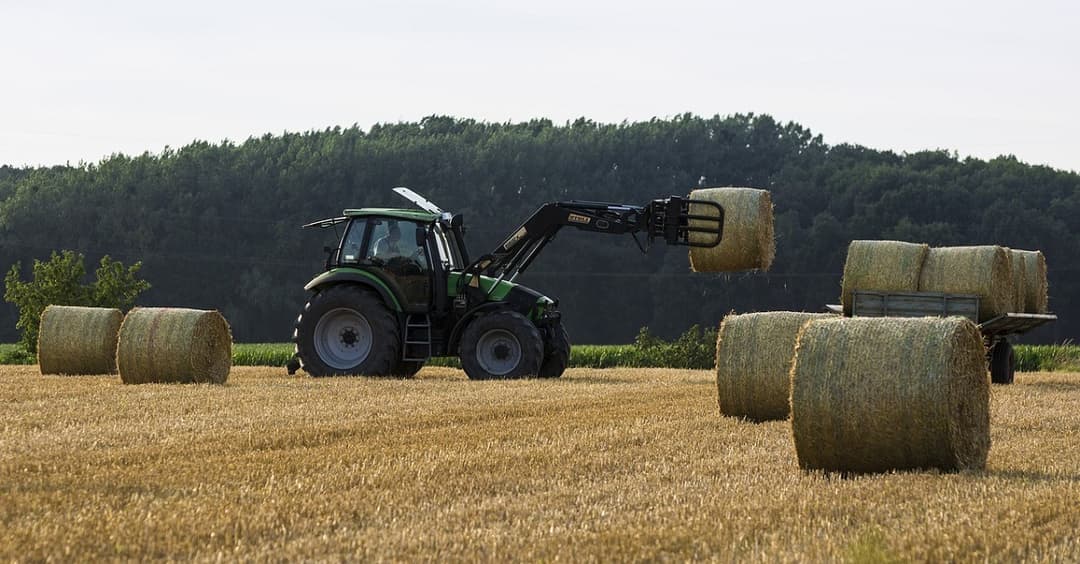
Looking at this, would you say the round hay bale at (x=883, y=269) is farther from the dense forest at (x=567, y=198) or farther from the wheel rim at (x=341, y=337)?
the dense forest at (x=567, y=198)

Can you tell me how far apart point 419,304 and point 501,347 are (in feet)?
4.09

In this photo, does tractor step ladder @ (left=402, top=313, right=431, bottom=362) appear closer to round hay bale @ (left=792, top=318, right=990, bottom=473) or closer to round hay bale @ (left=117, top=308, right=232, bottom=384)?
round hay bale @ (left=117, top=308, right=232, bottom=384)

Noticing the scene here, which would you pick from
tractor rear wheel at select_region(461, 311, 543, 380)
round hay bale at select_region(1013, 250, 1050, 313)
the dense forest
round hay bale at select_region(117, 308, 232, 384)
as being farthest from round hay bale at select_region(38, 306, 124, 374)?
the dense forest

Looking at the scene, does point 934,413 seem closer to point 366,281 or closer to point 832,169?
point 366,281

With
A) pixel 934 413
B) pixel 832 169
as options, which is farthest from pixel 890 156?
pixel 934 413

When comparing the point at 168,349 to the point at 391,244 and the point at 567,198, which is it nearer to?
the point at 391,244

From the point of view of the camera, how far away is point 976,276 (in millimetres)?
17359

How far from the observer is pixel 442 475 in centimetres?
788

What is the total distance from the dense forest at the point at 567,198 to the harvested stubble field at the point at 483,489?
47.5 metres

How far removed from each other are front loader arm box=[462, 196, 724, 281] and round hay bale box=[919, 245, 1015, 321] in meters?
2.92

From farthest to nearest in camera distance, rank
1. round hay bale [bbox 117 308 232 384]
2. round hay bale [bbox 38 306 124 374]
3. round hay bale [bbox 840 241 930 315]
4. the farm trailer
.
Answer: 1. round hay bale [bbox 38 306 124 374]
2. round hay bale [bbox 840 241 930 315]
3. the farm trailer
4. round hay bale [bbox 117 308 232 384]

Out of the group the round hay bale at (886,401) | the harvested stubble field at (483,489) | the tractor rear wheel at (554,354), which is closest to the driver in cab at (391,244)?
the tractor rear wheel at (554,354)

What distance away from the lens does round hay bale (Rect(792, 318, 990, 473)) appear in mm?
8227

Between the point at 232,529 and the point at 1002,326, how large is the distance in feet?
45.2
